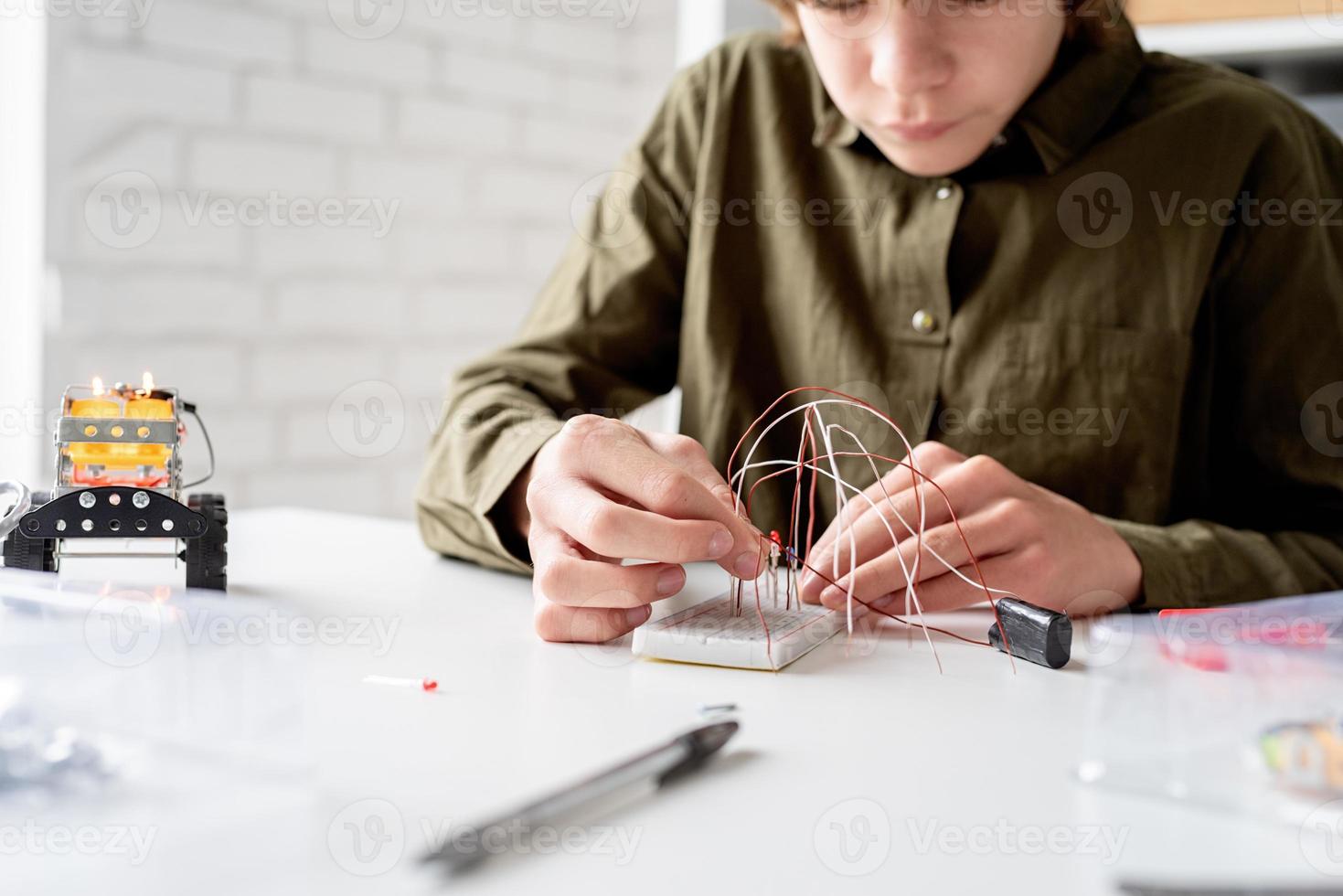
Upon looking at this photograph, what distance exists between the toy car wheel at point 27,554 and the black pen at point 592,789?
17.9 inches

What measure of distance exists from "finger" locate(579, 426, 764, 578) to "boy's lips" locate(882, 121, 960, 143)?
1.31ft

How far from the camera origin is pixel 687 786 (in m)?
0.45

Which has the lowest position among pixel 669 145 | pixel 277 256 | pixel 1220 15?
pixel 277 256

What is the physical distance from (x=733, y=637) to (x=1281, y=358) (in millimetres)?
707

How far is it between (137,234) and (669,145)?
867mm

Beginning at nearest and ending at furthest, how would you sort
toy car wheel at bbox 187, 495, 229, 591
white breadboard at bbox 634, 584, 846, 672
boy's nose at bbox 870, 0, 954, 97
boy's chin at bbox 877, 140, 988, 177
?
white breadboard at bbox 634, 584, 846, 672, toy car wheel at bbox 187, 495, 229, 591, boy's nose at bbox 870, 0, 954, 97, boy's chin at bbox 877, 140, 988, 177

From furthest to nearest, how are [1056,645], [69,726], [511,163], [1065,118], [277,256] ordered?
1. [511,163]
2. [277,256]
3. [1065,118]
4. [1056,645]
5. [69,726]

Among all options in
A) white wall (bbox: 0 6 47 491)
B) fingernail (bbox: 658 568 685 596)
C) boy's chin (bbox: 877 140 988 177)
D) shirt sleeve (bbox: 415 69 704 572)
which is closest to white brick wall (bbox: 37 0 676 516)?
white wall (bbox: 0 6 47 491)

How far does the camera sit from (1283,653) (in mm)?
507

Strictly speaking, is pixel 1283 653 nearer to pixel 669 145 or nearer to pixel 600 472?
pixel 600 472

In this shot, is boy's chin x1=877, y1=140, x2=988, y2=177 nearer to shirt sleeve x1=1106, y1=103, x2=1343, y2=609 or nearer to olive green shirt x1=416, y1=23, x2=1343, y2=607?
olive green shirt x1=416, y1=23, x2=1343, y2=607

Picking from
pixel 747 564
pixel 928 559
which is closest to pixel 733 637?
pixel 747 564

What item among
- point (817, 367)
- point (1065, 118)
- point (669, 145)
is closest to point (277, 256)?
point (669, 145)

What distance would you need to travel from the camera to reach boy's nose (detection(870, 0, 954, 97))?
889 millimetres
